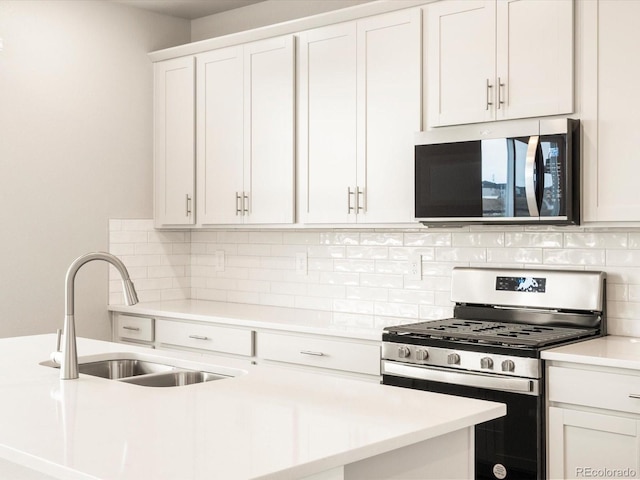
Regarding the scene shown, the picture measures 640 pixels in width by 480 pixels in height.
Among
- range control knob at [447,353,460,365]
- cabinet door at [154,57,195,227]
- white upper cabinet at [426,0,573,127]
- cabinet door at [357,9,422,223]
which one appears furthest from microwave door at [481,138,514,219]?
cabinet door at [154,57,195,227]

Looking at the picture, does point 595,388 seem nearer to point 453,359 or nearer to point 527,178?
point 453,359

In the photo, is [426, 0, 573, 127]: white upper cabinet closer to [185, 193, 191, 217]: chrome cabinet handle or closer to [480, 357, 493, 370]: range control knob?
[480, 357, 493, 370]: range control knob

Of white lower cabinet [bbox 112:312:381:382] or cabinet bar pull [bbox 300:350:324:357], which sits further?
cabinet bar pull [bbox 300:350:324:357]

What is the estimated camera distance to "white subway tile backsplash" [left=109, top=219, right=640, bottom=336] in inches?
138

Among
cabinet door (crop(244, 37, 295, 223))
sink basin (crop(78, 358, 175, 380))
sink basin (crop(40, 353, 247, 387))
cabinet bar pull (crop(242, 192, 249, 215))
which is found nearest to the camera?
sink basin (crop(40, 353, 247, 387))

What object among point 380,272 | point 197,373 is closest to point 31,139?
point 380,272

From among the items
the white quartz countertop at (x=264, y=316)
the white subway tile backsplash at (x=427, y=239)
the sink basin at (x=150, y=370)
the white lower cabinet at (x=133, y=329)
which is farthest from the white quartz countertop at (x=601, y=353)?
the white lower cabinet at (x=133, y=329)

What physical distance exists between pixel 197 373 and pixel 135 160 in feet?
8.86

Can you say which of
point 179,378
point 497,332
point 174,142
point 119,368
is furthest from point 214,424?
point 174,142

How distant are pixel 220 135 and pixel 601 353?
2680 millimetres

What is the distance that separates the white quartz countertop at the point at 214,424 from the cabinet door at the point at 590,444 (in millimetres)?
958

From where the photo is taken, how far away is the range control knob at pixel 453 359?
3.20 m

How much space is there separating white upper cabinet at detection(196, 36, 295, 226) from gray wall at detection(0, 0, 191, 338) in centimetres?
51

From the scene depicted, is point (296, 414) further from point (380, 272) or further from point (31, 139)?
point (31, 139)
